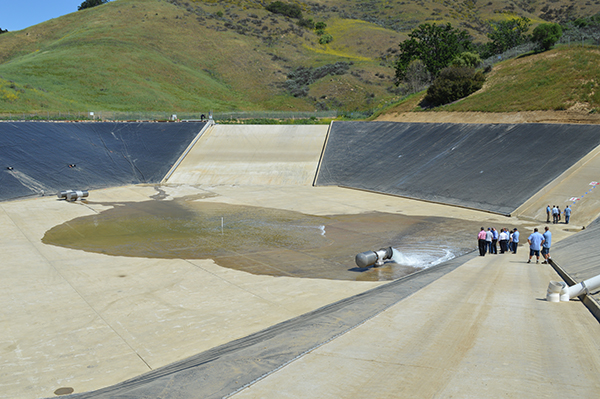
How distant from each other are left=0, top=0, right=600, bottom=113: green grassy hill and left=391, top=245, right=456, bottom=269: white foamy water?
192 ft

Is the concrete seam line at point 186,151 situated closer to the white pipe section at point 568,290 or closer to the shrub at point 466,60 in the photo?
the shrub at point 466,60

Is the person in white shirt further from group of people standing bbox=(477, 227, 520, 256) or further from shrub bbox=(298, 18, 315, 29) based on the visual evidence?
shrub bbox=(298, 18, 315, 29)

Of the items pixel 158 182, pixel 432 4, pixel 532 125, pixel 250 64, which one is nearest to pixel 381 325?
pixel 532 125

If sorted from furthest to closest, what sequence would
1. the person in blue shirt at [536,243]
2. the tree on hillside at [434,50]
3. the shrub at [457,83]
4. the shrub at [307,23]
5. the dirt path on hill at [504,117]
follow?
the shrub at [307,23] → the tree on hillside at [434,50] → the shrub at [457,83] → the dirt path on hill at [504,117] → the person in blue shirt at [536,243]

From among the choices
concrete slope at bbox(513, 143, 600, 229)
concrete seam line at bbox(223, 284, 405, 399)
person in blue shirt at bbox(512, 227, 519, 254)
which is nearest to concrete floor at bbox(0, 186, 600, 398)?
concrete seam line at bbox(223, 284, 405, 399)

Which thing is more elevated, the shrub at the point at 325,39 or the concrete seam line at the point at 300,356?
the shrub at the point at 325,39

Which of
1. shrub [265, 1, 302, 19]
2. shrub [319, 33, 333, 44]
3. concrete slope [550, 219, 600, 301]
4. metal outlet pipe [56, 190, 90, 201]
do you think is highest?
shrub [265, 1, 302, 19]

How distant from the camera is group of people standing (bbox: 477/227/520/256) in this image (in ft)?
67.6

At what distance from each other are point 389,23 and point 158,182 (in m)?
128

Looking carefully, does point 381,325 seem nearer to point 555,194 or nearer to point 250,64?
point 555,194

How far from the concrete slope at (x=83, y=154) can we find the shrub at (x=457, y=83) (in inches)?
1183

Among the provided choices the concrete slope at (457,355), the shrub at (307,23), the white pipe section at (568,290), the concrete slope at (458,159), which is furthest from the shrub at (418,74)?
the shrub at (307,23)

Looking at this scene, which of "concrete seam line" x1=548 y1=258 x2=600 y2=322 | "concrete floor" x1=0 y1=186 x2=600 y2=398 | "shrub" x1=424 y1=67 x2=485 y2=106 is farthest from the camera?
"shrub" x1=424 y1=67 x2=485 y2=106

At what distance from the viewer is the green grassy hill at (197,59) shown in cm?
7494
